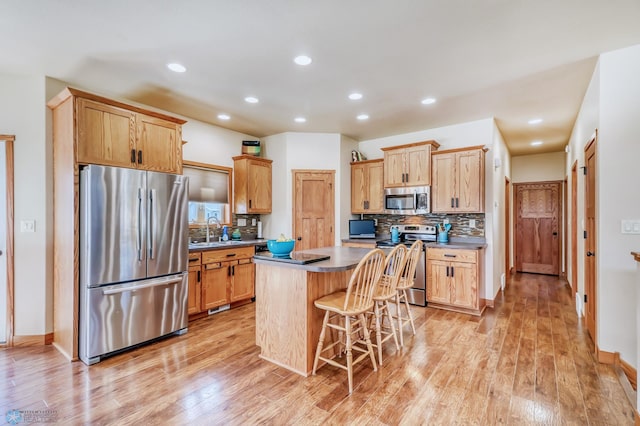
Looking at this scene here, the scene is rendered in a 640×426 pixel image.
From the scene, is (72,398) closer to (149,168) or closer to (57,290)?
(57,290)

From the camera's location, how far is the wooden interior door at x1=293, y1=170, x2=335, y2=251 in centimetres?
517

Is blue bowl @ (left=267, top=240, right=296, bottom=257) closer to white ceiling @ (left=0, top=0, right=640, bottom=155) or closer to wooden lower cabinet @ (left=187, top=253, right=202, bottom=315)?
wooden lower cabinet @ (left=187, top=253, right=202, bottom=315)

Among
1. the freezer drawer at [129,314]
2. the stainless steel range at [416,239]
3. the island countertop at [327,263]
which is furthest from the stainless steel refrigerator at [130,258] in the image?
the stainless steel range at [416,239]

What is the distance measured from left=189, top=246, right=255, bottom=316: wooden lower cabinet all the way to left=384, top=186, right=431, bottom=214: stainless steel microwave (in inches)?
90.2

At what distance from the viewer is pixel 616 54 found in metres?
2.62

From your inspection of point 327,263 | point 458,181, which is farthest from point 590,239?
point 327,263

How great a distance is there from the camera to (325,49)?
261 cm

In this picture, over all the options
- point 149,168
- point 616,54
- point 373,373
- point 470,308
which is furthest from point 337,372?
point 616,54

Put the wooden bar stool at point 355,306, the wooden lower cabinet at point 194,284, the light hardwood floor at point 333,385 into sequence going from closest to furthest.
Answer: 1. the light hardwood floor at point 333,385
2. the wooden bar stool at point 355,306
3. the wooden lower cabinet at point 194,284

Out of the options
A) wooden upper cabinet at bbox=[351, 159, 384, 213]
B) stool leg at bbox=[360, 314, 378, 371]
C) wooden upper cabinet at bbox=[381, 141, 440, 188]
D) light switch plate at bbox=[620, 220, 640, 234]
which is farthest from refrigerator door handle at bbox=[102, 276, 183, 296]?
light switch plate at bbox=[620, 220, 640, 234]

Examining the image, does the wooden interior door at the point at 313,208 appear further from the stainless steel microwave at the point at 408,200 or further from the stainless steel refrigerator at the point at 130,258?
the stainless steel refrigerator at the point at 130,258

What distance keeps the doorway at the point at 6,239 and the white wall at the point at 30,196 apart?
0.13ft

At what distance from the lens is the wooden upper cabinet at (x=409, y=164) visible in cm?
464

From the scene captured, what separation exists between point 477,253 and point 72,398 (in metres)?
4.21
